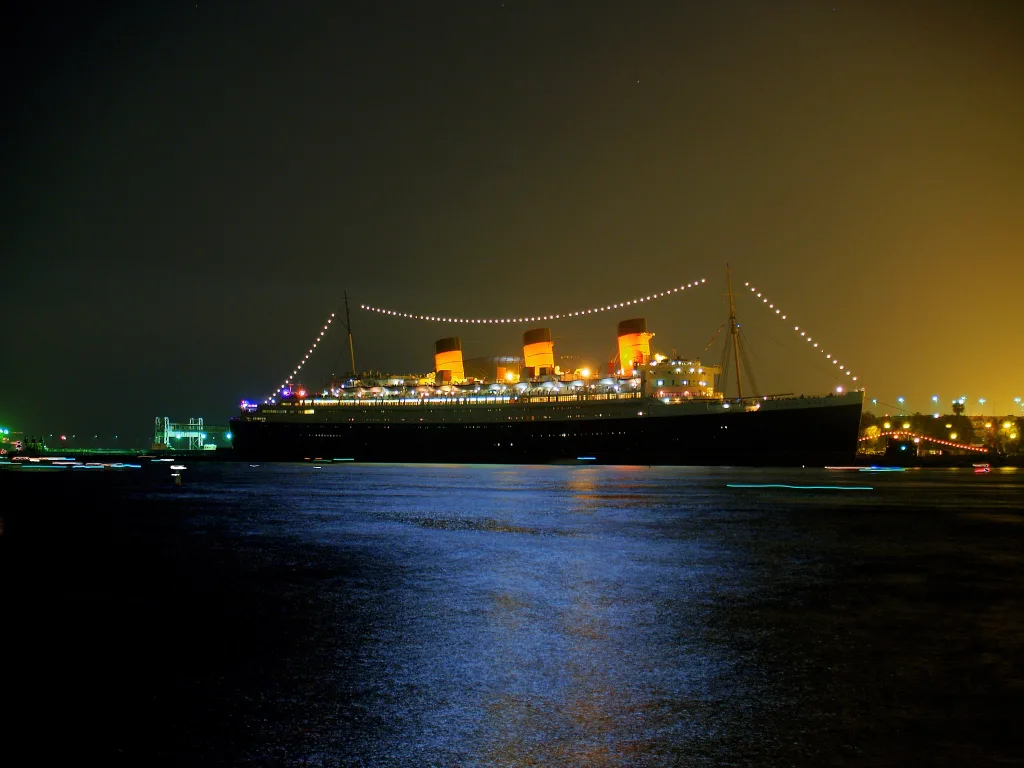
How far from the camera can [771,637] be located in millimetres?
6566

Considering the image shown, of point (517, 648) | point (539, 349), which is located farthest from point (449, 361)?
point (517, 648)

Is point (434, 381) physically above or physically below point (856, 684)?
above

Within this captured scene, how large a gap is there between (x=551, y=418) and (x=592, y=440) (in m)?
4.26

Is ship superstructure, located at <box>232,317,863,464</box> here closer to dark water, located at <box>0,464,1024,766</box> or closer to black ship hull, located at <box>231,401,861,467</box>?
black ship hull, located at <box>231,401,861,467</box>

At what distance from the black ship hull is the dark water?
4316 cm

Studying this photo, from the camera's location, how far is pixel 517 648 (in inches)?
247

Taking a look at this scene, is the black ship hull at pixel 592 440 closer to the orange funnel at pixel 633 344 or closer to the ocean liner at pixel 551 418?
the ocean liner at pixel 551 418

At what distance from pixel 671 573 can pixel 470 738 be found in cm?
607

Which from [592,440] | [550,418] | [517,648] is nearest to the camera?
[517,648]

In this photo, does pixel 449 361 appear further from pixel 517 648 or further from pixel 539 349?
pixel 517 648

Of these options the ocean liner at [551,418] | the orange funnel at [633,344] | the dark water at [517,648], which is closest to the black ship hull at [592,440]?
the ocean liner at [551,418]

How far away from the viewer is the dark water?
4.24m

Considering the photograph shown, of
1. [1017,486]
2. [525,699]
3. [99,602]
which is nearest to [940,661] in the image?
[525,699]

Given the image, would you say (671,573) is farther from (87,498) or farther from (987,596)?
(87,498)
